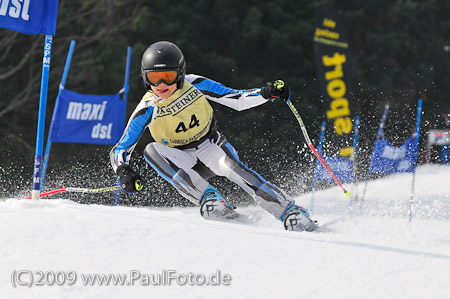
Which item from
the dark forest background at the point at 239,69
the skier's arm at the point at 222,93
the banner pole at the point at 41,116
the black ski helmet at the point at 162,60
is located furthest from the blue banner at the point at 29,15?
the dark forest background at the point at 239,69

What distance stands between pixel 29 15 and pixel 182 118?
1.27 metres

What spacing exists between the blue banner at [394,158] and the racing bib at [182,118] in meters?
3.11

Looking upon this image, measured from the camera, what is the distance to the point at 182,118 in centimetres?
402

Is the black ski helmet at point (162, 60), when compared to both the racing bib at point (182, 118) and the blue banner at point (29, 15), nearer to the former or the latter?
the racing bib at point (182, 118)

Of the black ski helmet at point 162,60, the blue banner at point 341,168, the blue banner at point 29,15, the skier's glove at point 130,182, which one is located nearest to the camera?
the skier's glove at point 130,182

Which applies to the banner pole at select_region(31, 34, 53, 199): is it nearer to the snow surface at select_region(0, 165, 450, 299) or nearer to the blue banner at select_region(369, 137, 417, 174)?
the snow surface at select_region(0, 165, 450, 299)

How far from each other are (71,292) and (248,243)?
100 cm

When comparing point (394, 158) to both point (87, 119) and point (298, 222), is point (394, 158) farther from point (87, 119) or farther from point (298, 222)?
point (87, 119)

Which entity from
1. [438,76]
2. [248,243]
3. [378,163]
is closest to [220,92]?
[248,243]

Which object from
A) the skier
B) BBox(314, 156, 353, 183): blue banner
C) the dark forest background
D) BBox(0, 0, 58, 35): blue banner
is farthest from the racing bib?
the dark forest background

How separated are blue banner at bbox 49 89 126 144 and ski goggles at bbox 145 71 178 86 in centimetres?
275

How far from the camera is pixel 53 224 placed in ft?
9.91

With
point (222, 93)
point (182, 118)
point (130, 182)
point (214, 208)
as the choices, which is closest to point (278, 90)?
point (222, 93)

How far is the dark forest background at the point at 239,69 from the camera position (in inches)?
507
